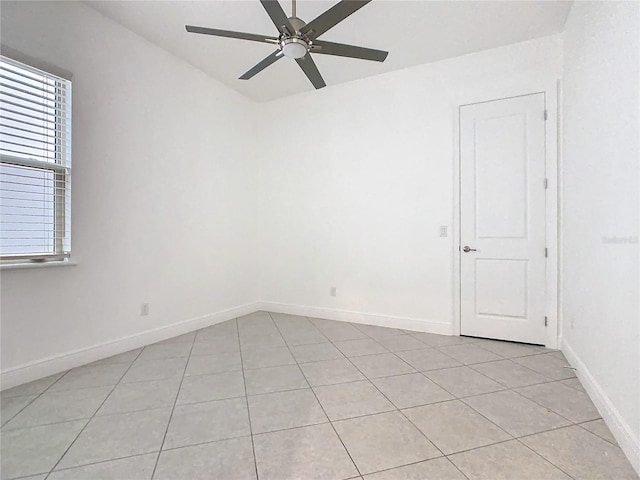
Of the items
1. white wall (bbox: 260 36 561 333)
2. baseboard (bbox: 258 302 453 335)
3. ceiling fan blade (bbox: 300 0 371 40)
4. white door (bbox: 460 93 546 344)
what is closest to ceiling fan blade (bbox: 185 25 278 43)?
ceiling fan blade (bbox: 300 0 371 40)

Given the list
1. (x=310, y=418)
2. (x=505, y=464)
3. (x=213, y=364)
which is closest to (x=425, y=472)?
(x=505, y=464)

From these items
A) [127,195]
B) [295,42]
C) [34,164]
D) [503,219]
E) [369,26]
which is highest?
[369,26]

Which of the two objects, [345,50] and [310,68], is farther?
[310,68]

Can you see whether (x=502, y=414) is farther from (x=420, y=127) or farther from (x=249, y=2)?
(x=249, y=2)

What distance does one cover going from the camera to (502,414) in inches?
73.9

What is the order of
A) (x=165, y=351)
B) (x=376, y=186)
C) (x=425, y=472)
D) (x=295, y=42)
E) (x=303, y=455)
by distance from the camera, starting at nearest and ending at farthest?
(x=425, y=472), (x=303, y=455), (x=295, y=42), (x=165, y=351), (x=376, y=186)

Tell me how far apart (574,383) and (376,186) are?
2.50m

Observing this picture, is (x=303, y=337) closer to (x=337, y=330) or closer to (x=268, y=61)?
(x=337, y=330)

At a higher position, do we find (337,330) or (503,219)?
(503,219)

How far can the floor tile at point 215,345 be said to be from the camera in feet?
9.64

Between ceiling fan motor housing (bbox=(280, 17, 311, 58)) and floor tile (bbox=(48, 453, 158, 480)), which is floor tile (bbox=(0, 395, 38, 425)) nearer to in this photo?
floor tile (bbox=(48, 453, 158, 480))

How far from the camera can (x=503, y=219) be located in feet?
10.5

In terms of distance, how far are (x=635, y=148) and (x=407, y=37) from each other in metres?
2.17

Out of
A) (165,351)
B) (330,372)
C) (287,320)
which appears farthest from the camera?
(287,320)
